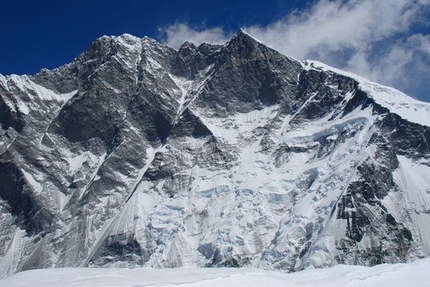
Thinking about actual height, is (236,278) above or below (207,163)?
below

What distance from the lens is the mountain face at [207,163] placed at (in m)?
103

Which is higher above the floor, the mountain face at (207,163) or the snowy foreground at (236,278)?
the mountain face at (207,163)

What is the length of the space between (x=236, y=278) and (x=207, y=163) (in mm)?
109027

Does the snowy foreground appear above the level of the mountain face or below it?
below

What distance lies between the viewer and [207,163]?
5379 inches

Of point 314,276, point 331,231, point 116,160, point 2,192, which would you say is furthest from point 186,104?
point 314,276

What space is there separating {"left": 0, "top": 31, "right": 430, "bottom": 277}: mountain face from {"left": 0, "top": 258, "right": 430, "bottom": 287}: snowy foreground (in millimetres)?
63494

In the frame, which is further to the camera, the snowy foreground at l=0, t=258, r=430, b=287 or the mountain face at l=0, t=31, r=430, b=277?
the mountain face at l=0, t=31, r=430, b=277

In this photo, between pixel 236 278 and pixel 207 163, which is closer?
pixel 236 278

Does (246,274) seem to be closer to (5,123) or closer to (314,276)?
(314,276)

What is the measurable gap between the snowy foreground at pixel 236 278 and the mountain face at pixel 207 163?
63494 millimetres

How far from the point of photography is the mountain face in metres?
103

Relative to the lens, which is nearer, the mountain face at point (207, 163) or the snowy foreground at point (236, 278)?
the snowy foreground at point (236, 278)

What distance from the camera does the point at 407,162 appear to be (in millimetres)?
119188
